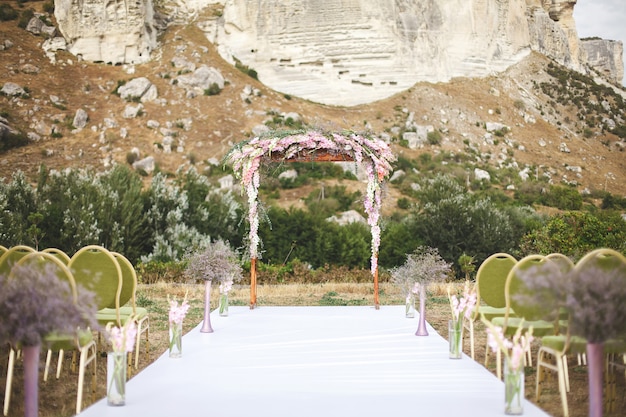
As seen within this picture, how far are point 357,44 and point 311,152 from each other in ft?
120

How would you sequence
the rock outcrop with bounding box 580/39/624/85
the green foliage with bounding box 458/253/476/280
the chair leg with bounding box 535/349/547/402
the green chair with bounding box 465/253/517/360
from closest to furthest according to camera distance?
the chair leg with bounding box 535/349/547/402, the green chair with bounding box 465/253/517/360, the green foliage with bounding box 458/253/476/280, the rock outcrop with bounding box 580/39/624/85

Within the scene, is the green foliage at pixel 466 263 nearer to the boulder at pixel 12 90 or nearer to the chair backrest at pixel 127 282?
the chair backrest at pixel 127 282

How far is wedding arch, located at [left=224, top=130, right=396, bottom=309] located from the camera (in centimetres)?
910

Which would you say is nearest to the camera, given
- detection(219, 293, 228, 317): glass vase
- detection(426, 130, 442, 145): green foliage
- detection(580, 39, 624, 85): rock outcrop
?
detection(219, 293, 228, 317): glass vase

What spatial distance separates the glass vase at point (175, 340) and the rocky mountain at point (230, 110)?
27695mm

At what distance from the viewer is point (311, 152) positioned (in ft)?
30.7

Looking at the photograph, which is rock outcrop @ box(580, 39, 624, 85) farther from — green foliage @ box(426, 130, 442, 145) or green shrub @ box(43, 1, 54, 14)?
green shrub @ box(43, 1, 54, 14)

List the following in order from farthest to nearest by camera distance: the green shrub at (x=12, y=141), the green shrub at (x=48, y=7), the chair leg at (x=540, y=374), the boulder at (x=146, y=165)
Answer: the green shrub at (x=48, y=7) → the boulder at (x=146, y=165) → the green shrub at (x=12, y=141) → the chair leg at (x=540, y=374)

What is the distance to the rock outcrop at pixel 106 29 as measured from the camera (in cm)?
4044

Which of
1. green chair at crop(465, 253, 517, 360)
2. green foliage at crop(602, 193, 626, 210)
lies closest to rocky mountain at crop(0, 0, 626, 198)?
green foliage at crop(602, 193, 626, 210)

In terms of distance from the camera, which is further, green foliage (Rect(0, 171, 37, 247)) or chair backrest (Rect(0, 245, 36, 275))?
green foliage (Rect(0, 171, 37, 247))

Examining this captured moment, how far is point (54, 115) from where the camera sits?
35.2 metres

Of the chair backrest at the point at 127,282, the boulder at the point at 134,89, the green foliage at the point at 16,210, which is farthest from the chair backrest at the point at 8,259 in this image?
the boulder at the point at 134,89

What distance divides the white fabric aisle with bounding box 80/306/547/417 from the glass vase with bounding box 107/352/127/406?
7cm
